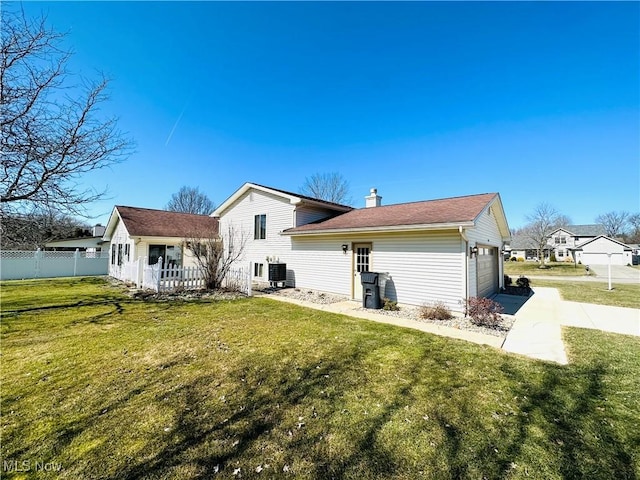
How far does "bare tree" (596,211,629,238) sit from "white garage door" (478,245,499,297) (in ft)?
244

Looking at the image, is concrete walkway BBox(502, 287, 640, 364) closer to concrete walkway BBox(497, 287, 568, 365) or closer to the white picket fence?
concrete walkway BBox(497, 287, 568, 365)

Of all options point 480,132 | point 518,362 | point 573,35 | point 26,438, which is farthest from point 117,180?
point 480,132

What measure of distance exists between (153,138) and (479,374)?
40.6ft

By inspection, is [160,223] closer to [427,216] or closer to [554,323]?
[427,216]

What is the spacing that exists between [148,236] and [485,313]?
58.3ft

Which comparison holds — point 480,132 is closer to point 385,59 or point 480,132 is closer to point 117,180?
point 385,59

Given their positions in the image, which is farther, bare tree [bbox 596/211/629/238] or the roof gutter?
bare tree [bbox 596/211/629/238]

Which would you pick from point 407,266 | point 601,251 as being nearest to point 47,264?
point 407,266

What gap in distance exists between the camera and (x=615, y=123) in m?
11.9

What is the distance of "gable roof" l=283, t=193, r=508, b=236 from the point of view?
822 centimetres

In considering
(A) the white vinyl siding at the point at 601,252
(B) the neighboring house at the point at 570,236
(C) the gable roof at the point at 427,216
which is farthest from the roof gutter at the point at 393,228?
(B) the neighboring house at the point at 570,236

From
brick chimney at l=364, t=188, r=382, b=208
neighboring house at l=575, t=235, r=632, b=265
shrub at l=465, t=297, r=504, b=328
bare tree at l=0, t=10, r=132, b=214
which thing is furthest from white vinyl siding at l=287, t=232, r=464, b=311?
neighboring house at l=575, t=235, r=632, b=265

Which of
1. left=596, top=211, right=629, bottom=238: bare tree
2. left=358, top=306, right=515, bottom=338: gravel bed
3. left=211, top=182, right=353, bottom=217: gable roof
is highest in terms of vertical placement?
left=596, top=211, right=629, bottom=238: bare tree

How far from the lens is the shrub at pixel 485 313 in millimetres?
6934
